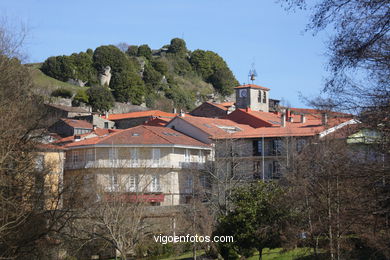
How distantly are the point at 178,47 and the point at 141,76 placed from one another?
2593 cm

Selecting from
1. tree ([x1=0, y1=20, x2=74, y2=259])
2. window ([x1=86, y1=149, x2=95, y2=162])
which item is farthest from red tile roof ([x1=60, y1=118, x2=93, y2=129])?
tree ([x1=0, y1=20, x2=74, y2=259])

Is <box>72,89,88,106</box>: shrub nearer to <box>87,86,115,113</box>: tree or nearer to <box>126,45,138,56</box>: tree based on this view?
<box>87,86,115,113</box>: tree

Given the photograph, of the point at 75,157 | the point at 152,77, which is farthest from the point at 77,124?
the point at 152,77

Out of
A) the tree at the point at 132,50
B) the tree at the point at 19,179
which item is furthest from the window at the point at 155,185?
the tree at the point at 132,50

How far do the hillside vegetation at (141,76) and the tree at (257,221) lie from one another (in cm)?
5864

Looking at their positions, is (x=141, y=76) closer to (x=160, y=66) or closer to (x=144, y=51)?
(x=160, y=66)

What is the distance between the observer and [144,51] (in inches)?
4904

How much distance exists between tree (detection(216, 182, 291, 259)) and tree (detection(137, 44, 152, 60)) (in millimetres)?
97604

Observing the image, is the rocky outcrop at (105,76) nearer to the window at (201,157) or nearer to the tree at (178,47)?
the tree at (178,47)

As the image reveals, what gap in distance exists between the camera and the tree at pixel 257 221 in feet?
91.4

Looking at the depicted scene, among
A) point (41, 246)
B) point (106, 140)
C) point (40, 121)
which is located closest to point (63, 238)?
A: point (41, 246)

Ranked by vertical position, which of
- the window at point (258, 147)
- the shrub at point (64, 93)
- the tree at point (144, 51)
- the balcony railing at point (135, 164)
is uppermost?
the tree at point (144, 51)

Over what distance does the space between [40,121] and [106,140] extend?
1113 inches

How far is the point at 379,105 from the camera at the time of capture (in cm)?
959
